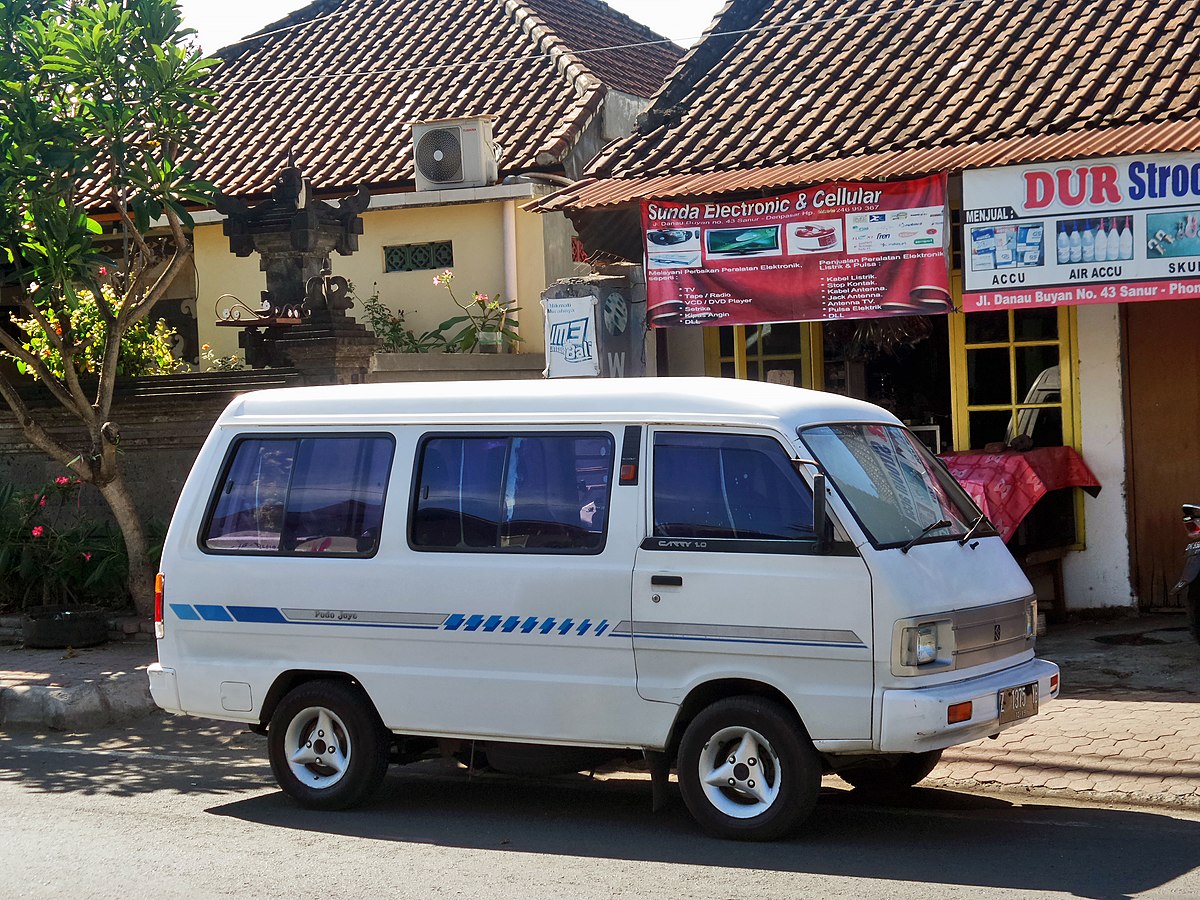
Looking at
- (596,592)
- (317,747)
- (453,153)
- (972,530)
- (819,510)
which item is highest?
(453,153)

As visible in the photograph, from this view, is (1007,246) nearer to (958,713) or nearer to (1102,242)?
(1102,242)

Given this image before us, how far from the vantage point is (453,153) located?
52.6 ft

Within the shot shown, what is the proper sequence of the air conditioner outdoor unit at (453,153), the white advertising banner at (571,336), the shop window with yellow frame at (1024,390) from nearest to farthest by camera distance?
the shop window with yellow frame at (1024,390)
the white advertising banner at (571,336)
the air conditioner outdoor unit at (453,153)

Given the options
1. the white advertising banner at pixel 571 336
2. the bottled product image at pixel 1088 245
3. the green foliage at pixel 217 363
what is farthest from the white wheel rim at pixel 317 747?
the green foliage at pixel 217 363

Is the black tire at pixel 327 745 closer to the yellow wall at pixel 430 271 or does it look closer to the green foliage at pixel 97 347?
the green foliage at pixel 97 347

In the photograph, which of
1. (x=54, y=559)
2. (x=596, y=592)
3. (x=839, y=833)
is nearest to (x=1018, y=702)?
(x=839, y=833)

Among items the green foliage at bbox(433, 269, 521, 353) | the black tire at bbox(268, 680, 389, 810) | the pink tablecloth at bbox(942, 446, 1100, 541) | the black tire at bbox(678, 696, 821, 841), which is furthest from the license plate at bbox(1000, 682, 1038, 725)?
the green foliage at bbox(433, 269, 521, 353)

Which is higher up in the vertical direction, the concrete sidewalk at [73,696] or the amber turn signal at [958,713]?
the amber turn signal at [958,713]

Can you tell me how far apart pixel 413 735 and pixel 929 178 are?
19.6 ft

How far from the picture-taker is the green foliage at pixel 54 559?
1295cm

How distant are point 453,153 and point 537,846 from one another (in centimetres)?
1083

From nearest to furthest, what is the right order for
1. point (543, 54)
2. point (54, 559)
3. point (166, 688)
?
point (166, 688)
point (54, 559)
point (543, 54)

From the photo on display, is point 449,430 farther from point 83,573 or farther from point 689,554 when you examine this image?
point 83,573

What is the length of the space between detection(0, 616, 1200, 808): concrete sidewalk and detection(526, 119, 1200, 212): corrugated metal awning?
344 cm
